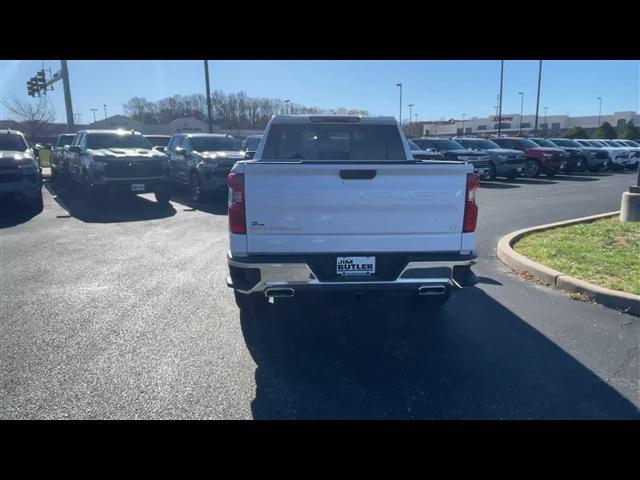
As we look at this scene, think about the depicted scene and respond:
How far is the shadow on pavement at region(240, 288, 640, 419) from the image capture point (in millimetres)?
3191

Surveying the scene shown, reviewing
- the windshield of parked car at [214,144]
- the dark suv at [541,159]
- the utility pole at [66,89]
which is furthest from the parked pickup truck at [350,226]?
the utility pole at [66,89]

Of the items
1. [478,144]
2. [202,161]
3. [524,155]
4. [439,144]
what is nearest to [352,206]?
[202,161]

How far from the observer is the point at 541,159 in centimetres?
2102

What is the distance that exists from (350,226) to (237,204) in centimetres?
99

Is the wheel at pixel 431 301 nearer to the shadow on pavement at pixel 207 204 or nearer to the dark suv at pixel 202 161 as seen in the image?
the shadow on pavement at pixel 207 204

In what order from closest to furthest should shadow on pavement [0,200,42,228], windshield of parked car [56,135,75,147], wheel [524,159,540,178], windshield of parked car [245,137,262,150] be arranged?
1. shadow on pavement [0,200,42,228]
2. windshield of parked car [245,137,262,150]
3. windshield of parked car [56,135,75,147]
4. wheel [524,159,540,178]

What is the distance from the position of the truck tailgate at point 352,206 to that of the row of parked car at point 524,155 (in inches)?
505

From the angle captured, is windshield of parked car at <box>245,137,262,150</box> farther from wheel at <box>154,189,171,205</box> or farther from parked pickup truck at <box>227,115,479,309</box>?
parked pickup truck at <box>227,115,479,309</box>

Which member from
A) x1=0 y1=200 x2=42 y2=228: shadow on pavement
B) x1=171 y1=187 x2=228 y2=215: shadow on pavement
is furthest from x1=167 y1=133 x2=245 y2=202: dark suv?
x1=0 y1=200 x2=42 y2=228: shadow on pavement

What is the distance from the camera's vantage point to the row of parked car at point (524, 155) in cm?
1912

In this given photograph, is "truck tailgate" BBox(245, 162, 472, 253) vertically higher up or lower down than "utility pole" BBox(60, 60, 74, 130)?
lower down

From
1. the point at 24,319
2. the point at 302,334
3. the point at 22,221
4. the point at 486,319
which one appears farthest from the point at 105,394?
the point at 22,221

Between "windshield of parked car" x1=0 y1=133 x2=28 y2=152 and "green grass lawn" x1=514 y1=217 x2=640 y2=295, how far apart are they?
13232 millimetres
